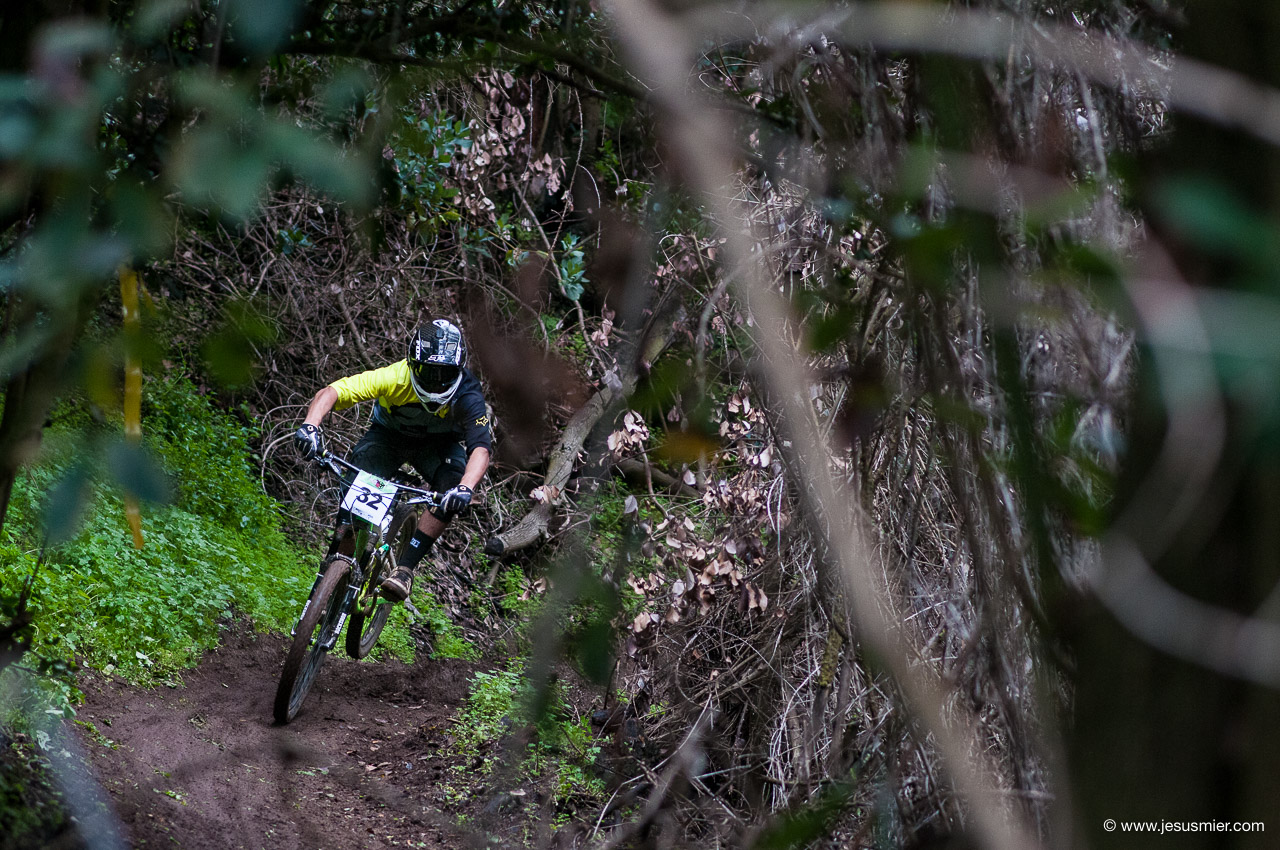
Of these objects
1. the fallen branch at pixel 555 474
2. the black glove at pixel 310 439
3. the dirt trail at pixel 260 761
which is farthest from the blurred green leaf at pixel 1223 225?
the fallen branch at pixel 555 474

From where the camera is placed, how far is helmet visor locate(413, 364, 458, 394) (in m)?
6.07

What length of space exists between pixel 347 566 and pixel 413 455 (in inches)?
47.0

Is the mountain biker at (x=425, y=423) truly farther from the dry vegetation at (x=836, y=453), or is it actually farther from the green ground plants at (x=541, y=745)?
the green ground plants at (x=541, y=745)

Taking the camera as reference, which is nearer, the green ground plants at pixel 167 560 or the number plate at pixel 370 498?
the green ground plants at pixel 167 560

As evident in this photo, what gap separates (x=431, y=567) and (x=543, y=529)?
1233mm

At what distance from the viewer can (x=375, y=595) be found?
6629mm

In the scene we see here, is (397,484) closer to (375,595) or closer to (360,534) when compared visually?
(360,534)

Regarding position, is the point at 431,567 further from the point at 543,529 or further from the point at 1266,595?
the point at 1266,595

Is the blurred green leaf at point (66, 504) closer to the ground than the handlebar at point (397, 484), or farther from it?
farther from it

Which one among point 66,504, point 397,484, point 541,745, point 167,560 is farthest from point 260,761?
point 66,504

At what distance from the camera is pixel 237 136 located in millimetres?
1290

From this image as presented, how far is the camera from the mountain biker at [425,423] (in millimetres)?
5957

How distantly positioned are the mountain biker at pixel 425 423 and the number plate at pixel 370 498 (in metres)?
0.30

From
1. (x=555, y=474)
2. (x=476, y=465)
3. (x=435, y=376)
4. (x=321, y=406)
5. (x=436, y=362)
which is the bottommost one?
(x=555, y=474)
